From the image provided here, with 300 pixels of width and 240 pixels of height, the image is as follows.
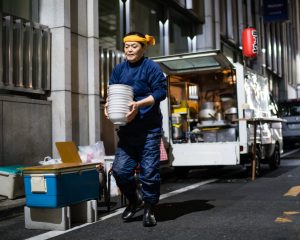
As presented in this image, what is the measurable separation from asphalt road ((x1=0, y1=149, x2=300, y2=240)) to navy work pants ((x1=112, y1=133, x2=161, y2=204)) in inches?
15.0

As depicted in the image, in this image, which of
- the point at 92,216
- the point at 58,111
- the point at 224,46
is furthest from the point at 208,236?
the point at 224,46

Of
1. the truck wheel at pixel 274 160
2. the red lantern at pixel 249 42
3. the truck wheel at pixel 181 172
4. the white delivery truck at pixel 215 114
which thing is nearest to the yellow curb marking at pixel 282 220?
the white delivery truck at pixel 215 114

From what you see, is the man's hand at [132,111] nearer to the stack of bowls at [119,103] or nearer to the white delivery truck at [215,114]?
the stack of bowls at [119,103]

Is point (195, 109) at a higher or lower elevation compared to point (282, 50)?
lower

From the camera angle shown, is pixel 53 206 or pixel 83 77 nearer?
pixel 53 206

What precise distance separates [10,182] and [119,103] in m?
3.34

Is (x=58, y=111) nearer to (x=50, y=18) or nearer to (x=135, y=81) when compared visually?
(x=50, y=18)

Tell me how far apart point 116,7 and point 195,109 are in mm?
4057

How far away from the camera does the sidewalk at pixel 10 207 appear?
6.46 metres

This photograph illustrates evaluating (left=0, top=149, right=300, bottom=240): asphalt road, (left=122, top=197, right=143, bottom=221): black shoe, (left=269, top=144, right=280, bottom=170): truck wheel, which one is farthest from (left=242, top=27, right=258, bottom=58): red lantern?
(left=122, top=197, right=143, bottom=221): black shoe

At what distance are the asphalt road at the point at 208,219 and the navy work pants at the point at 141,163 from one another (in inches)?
15.0

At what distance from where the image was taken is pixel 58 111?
10.0 meters

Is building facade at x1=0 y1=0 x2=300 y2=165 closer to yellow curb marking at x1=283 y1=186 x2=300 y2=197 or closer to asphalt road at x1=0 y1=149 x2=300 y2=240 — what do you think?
asphalt road at x1=0 y1=149 x2=300 y2=240

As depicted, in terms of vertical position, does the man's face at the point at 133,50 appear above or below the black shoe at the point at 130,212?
above
